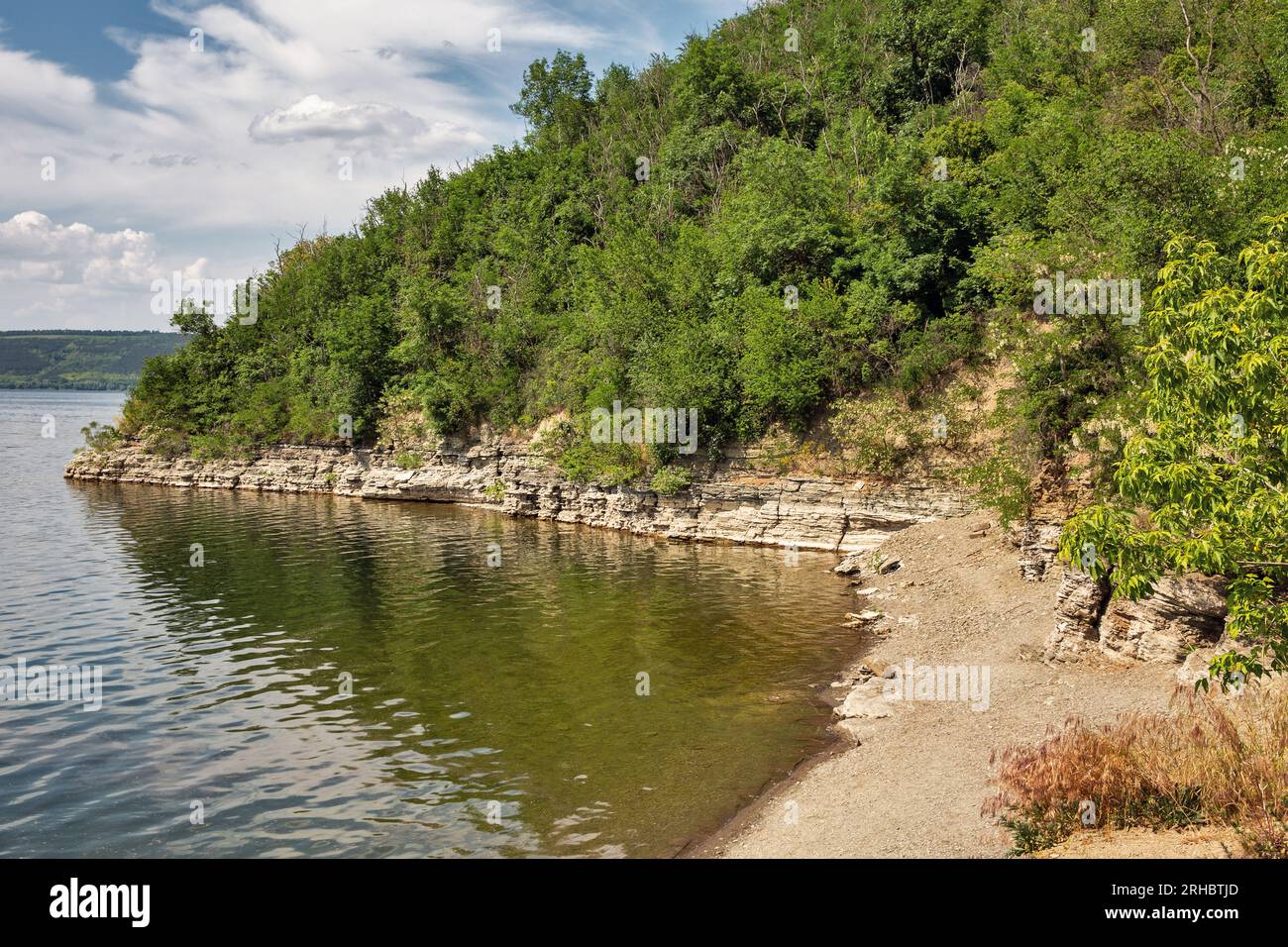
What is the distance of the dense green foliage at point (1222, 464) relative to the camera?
37.2 ft

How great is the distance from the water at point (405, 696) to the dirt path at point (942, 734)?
1.35 meters

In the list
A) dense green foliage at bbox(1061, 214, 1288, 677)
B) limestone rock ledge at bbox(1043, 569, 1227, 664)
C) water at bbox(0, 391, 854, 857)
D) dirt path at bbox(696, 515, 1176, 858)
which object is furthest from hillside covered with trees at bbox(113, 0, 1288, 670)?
water at bbox(0, 391, 854, 857)

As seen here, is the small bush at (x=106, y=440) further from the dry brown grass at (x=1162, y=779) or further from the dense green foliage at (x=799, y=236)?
the dry brown grass at (x=1162, y=779)

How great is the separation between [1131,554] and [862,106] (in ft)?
194

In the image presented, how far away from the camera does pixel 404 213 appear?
89.3 m

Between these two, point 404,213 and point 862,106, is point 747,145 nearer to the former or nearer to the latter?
point 862,106

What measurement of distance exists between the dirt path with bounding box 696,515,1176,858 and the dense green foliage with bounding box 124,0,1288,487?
608cm

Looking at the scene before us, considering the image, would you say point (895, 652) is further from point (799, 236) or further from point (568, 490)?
point (568, 490)

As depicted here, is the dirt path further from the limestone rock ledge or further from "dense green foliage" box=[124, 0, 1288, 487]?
"dense green foliage" box=[124, 0, 1288, 487]

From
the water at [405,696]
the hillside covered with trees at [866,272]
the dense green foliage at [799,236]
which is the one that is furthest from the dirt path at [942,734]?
the dense green foliage at [799,236]

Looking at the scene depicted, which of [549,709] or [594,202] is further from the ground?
[594,202]

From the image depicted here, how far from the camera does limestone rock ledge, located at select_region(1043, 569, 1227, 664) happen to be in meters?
17.6

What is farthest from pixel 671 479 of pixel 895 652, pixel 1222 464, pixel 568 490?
pixel 1222 464

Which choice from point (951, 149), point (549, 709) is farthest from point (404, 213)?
point (549, 709)
